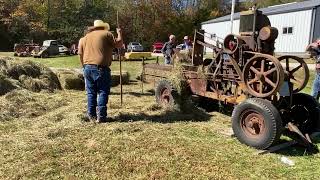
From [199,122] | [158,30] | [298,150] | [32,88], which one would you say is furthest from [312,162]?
[158,30]

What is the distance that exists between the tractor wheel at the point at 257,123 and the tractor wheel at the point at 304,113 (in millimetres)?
825

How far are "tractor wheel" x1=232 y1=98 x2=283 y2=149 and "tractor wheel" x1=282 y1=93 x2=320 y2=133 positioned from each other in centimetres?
83

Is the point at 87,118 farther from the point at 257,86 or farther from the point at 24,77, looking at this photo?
the point at 24,77

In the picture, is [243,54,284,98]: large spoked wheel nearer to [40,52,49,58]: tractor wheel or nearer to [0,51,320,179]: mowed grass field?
[0,51,320,179]: mowed grass field

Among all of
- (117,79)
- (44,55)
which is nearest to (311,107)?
(117,79)

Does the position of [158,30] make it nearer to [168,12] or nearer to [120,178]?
[168,12]

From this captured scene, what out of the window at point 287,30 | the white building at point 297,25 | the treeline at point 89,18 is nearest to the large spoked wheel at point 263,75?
the white building at point 297,25

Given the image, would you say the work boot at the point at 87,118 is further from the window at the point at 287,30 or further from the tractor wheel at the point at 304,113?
the window at the point at 287,30

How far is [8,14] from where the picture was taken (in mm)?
44656

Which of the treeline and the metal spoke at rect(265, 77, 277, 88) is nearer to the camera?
the metal spoke at rect(265, 77, 277, 88)

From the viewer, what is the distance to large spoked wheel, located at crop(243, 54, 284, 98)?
6270mm

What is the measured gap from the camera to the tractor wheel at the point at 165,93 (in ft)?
27.7

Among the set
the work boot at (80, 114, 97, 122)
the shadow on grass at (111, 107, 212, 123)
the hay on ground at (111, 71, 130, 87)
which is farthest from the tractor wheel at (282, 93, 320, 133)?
the hay on ground at (111, 71, 130, 87)

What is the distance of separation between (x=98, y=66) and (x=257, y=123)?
2.83 m
